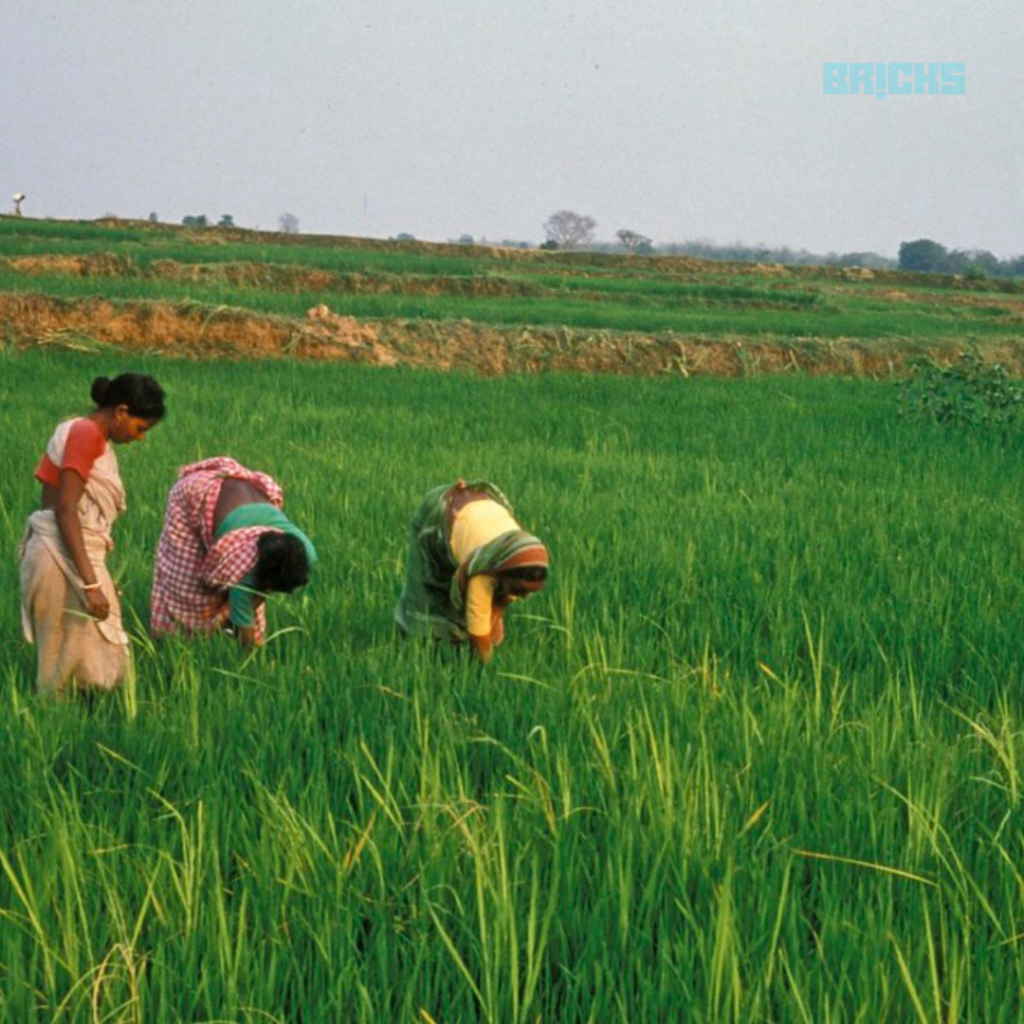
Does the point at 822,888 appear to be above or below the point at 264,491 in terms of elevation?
below

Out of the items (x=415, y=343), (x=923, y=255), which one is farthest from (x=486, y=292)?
(x=923, y=255)

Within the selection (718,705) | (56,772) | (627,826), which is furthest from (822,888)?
(56,772)

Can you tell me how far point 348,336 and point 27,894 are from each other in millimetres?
10658

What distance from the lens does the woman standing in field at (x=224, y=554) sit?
126 inches

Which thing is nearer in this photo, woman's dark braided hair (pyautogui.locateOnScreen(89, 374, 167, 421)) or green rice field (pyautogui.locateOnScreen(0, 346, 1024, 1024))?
green rice field (pyautogui.locateOnScreen(0, 346, 1024, 1024))

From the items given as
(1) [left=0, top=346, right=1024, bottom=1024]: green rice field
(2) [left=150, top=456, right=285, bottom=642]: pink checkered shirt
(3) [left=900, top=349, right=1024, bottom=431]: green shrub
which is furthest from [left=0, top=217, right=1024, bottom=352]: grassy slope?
(1) [left=0, top=346, right=1024, bottom=1024]: green rice field

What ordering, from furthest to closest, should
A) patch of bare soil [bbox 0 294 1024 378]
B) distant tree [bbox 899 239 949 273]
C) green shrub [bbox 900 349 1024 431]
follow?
distant tree [bbox 899 239 949 273], patch of bare soil [bbox 0 294 1024 378], green shrub [bbox 900 349 1024 431]

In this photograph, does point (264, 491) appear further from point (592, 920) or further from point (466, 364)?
point (466, 364)

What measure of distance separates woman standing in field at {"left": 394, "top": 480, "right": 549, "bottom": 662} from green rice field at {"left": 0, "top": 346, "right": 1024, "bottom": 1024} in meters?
0.15

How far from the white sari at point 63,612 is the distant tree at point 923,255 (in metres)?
79.0

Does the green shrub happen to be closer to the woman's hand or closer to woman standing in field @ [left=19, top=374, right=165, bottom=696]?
woman standing in field @ [left=19, top=374, right=165, bottom=696]

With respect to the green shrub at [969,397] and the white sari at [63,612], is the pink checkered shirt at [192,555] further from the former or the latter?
the green shrub at [969,397]

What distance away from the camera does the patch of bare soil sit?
11406mm

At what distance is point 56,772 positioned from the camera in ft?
8.32
